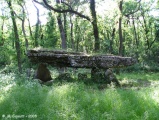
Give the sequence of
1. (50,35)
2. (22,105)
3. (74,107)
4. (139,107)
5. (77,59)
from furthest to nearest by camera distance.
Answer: (50,35)
(77,59)
(139,107)
(22,105)
(74,107)

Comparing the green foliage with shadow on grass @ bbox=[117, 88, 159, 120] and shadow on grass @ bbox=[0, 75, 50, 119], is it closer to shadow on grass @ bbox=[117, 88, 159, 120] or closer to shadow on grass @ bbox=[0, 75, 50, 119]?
shadow on grass @ bbox=[0, 75, 50, 119]

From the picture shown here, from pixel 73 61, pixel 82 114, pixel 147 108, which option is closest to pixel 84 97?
pixel 82 114

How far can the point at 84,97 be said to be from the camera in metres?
6.48

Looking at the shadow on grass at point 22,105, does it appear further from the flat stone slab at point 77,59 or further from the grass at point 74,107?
the flat stone slab at point 77,59

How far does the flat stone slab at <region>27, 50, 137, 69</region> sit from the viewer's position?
11.6m

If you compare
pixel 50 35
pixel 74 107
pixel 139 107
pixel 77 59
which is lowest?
pixel 139 107

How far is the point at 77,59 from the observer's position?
11.5 metres

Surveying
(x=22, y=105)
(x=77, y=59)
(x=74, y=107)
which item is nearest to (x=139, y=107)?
(x=74, y=107)

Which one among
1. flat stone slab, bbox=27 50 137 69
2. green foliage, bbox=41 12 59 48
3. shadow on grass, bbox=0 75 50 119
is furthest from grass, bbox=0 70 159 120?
green foliage, bbox=41 12 59 48

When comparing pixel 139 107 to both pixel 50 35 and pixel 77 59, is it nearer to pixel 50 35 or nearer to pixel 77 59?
pixel 77 59

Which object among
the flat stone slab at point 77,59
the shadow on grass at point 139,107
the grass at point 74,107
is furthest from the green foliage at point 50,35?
the shadow on grass at point 139,107

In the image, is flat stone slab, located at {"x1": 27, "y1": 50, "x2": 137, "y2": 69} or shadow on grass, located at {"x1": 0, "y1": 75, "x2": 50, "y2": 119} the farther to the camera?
flat stone slab, located at {"x1": 27, "y1": 50, "x2": 137, "y2": 69}

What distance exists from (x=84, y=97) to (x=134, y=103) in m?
1.36

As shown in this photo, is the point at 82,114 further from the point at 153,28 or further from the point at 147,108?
the point at 153,28
